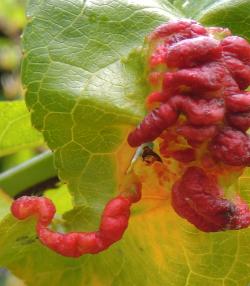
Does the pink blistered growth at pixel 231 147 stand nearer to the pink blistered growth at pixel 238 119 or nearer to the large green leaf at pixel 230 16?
the pink blistered growth at pixel 238 119

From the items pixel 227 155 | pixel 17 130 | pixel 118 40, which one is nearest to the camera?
pixel 227 155

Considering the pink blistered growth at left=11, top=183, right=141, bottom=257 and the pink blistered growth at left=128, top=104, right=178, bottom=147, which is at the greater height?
the pink blistered growth at left=128, top=104, right=178, bottom=147

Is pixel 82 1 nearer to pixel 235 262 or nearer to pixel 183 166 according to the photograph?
pixel 183 166

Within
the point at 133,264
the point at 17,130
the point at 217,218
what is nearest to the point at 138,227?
the point at 133,264

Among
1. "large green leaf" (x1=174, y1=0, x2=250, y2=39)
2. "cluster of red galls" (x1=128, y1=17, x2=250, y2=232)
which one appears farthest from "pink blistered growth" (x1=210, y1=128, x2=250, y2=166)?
"large green leaf" (x1=174, y1=0, x2=250, y2=39)

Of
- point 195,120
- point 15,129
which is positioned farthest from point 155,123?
point 15,129

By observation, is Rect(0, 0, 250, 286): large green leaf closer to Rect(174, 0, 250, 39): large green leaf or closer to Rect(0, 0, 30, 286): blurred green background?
Rect(174, 0, 250, 39): large green leaf
